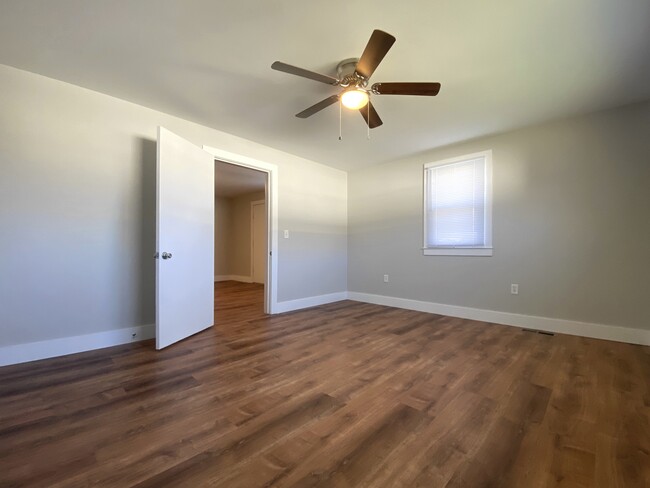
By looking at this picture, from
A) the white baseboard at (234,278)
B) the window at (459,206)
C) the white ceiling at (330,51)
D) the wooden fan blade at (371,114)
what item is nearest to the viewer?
the white ceiling at (330,51)

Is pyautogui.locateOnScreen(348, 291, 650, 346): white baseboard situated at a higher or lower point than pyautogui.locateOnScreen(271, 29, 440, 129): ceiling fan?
lower

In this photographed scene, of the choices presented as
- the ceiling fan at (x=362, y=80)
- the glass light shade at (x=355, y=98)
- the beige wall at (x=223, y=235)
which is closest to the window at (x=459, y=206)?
the ceiling fan at (x=362, y=80)

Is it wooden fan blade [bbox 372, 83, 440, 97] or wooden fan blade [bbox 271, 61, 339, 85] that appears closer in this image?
wooden fan blade [bbox 271, 61, 339, 85]

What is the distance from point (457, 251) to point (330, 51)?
115 inches

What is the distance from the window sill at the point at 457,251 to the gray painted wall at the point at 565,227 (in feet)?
0.27

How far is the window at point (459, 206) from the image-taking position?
11.9 ft

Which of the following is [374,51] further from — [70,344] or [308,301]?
[308,301]

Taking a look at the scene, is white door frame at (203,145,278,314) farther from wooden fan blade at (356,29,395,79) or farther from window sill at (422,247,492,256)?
wooden fan blade at (356,29,395,79)

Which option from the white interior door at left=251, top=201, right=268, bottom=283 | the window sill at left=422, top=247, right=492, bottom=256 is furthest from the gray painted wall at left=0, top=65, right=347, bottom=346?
the white interior door at left=251, top=201, right=268, bottom=283

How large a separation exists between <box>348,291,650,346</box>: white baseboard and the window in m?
0.75

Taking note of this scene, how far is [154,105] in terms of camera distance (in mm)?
2840

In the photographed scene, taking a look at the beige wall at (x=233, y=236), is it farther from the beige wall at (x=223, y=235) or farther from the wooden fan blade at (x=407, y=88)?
the wooden fan blade at (x=407, y=88)

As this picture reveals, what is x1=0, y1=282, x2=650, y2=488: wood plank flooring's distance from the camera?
3.90 ft

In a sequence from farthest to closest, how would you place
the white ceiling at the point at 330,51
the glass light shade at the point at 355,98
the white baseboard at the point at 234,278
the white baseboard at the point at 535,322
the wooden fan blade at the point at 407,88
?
the white baseboard at the point at 234,278, the white baseboard at the point at 535,322, the glass light shade at the point at 355,98, the wooden fan blade at the point at 407,88, the white ceiling at the point at 330,51
